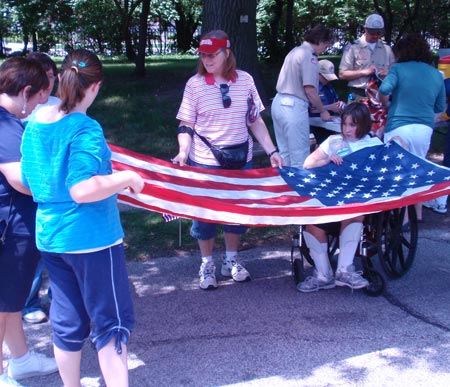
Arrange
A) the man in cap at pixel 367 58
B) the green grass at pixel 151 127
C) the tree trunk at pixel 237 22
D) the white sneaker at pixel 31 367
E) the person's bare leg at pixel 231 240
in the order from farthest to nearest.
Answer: the tree trunk at pixel 237 22, the man in cap at pixel 367 58, the green grass at pixel 151 127, the person's bare leg at pixel 231 240, the white sneaker at pixel 31 367

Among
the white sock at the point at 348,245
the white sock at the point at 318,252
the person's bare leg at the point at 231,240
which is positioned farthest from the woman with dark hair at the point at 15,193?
the white sock at the point at 348,245

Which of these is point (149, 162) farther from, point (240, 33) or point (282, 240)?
point (240, 33)

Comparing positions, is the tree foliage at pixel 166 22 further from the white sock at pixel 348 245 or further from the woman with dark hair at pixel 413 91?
the white sock at pixel 348 245

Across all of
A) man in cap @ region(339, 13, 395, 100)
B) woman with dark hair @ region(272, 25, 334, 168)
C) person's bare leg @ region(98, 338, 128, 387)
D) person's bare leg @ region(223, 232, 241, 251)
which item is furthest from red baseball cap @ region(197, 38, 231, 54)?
man in cap @ region(339, 13, 395, 100)

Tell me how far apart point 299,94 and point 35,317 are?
10.0 ft

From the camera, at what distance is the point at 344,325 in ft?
14.0

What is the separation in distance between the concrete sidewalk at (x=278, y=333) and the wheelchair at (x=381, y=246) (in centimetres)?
11

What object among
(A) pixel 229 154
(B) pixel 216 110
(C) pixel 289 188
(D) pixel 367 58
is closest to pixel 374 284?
(C) pixel 289 188

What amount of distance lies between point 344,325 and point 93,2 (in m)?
22.4

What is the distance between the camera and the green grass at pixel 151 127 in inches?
235

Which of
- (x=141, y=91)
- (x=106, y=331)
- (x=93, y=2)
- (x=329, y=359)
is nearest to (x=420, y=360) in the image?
(x=329, y=359)

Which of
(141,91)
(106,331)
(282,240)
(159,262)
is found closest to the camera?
(106,331)

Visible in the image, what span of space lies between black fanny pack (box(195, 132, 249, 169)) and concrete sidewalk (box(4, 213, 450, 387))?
923 millimetres

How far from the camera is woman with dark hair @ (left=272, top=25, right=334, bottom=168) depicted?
586 cm
